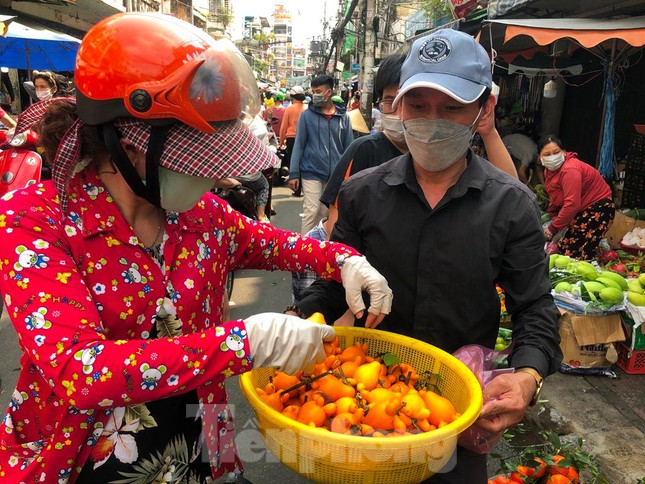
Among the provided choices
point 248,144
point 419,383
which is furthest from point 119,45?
point 419,383

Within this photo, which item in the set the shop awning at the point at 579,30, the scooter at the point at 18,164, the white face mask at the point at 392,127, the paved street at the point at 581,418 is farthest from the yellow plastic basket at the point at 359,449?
the shop awning at the point at 579,30

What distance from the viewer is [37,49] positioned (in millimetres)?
10906

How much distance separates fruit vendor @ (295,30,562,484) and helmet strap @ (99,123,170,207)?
0.82 m

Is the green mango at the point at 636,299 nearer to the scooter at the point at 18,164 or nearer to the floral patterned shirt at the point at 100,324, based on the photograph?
the floral patterned shirt at the point at 100,324

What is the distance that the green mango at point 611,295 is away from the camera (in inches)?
171

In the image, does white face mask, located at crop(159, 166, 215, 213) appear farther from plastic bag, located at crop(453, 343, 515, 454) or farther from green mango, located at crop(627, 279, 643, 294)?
green mango, located at crop(627, 279, 643, 294)

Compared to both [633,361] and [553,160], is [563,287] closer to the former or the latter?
[633,361]

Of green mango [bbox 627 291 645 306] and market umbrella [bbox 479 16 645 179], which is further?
market umbrella [bbox 479 16 645 179]

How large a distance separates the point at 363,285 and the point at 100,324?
822mm

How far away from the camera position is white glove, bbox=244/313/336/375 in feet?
4.04

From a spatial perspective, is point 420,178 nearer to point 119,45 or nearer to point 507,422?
point 507,422

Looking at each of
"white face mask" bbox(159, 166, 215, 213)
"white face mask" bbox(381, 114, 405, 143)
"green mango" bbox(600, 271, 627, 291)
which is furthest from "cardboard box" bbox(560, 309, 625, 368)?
"white face mask" bbox(159, 166, 215, 213)

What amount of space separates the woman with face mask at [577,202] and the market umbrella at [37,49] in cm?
849

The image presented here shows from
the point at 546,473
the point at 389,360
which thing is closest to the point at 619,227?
the point at 546,473
